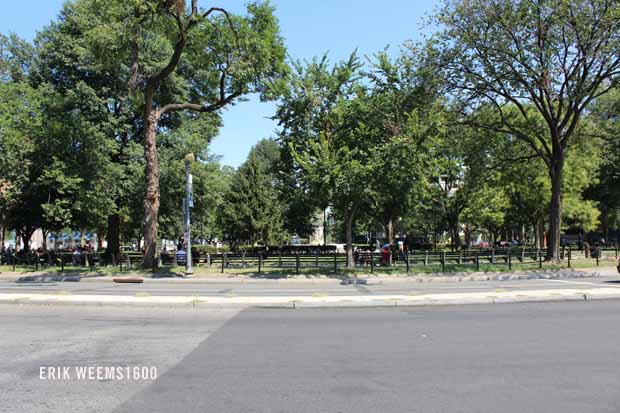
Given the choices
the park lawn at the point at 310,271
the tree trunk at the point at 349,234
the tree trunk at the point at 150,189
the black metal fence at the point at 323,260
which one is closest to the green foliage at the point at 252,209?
the black metal fence at the point at 323,260

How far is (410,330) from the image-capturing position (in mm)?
8680

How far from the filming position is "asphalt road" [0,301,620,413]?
498 centimetres

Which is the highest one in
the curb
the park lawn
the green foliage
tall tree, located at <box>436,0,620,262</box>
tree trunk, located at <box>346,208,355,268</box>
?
tall tree, located at <box>436,0,620,262</box>

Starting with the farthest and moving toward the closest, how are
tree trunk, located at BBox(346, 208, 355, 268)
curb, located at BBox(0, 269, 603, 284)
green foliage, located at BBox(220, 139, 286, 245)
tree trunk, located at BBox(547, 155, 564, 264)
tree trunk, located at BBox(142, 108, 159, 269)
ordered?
green foliage, located at BBox(220, 139, 286, 245) → tree trunk, located at BBox(547, 155, 564, 264) → tree trunk, located at BBox(346, 208, 355, 268) → tree trunk, located at BBox(142, 108, 159, 269) → curb, located at BBox(0, 269, 603, 284)

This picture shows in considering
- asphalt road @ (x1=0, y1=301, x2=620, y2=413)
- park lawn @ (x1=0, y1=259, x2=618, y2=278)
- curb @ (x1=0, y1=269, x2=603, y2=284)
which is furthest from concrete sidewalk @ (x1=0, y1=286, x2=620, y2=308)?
park lawn @ (x1=0, y1=259, x2=618, y2=278)

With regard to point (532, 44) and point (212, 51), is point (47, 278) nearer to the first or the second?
point (212, 51)

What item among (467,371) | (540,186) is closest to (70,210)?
(467,371)

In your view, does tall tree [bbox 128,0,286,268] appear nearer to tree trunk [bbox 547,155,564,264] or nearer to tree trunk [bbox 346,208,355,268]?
tree trunk [bbox 346,208,355,268]

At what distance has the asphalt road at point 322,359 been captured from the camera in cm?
498

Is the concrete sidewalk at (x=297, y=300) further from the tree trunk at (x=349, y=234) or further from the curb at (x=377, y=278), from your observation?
the tree trunk at (x=349, y=234)

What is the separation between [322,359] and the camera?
6.71 metres

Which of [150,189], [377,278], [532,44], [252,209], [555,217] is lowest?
[377,278]

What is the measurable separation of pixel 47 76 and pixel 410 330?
34460 mm

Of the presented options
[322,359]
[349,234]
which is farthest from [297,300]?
[349,234]
